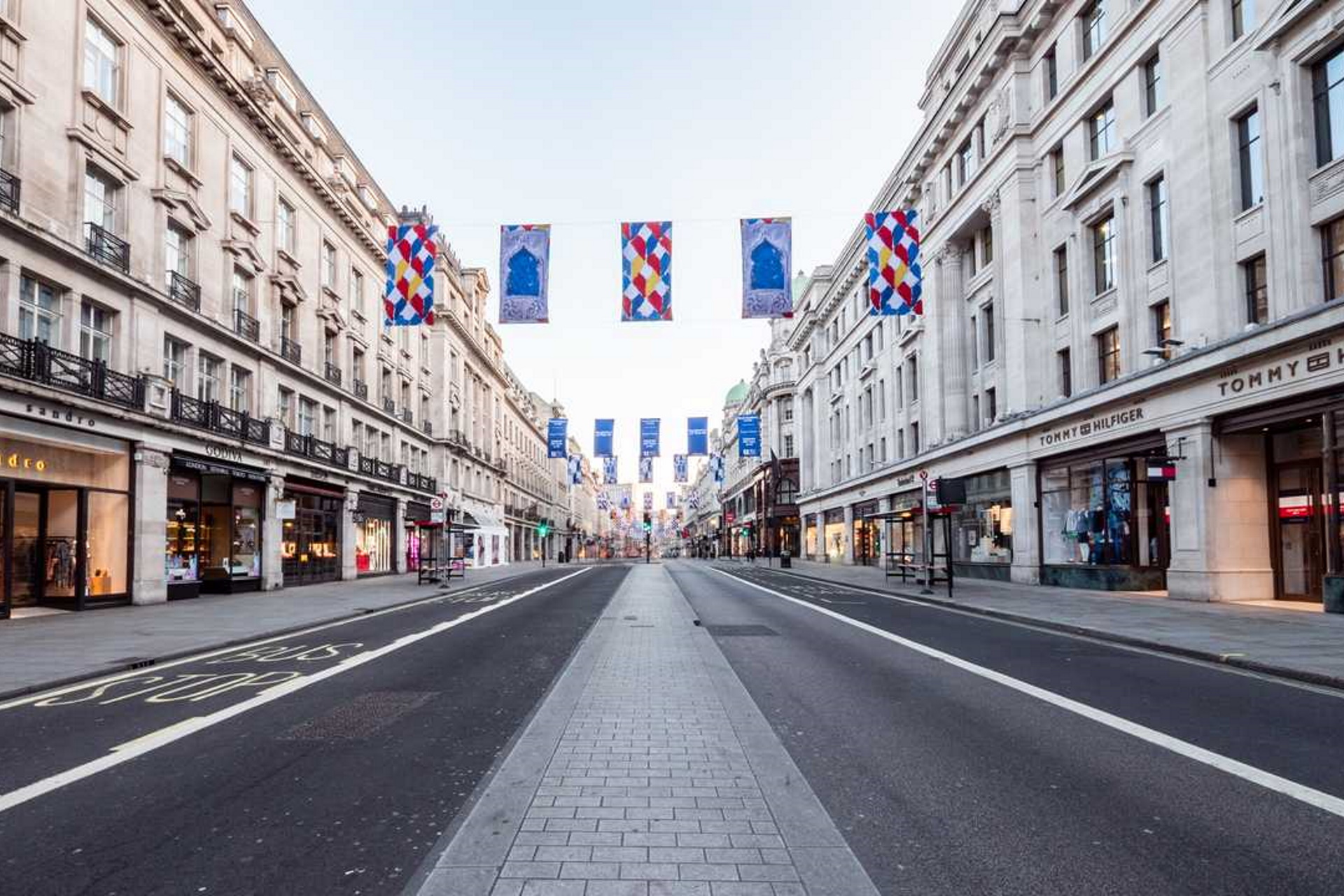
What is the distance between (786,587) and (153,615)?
19.2 m

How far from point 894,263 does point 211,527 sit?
22490 mm

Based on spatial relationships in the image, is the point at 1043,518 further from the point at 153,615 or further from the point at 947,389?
the point at 153,615

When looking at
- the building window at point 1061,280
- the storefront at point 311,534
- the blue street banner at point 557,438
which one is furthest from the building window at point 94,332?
the blue street banner at point 557,438

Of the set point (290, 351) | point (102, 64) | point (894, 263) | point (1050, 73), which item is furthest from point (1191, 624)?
point (290, 351)

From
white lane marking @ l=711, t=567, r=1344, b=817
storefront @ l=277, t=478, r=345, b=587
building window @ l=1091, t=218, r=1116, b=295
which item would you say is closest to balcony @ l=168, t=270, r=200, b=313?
storefront @ l=277, t=478, r=345, b=587

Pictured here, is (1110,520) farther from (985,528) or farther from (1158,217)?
(1158,217)

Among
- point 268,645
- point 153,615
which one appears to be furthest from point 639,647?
point 153,615

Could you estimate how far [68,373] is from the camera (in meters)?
19.3

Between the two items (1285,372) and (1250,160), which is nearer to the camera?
(1285,372)

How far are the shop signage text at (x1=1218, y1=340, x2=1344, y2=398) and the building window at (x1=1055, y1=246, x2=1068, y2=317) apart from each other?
8.89 metres

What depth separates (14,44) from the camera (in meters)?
18.4

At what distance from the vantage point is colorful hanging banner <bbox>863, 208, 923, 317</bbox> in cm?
2102

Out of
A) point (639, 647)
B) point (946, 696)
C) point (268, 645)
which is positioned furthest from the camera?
point (268, 645)

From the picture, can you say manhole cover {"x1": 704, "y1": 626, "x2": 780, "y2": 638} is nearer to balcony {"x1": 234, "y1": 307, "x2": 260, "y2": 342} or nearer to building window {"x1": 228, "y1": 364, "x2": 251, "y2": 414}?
building window {"x1": 228, "y1": 364, "x2": 251, "y2": 414}
